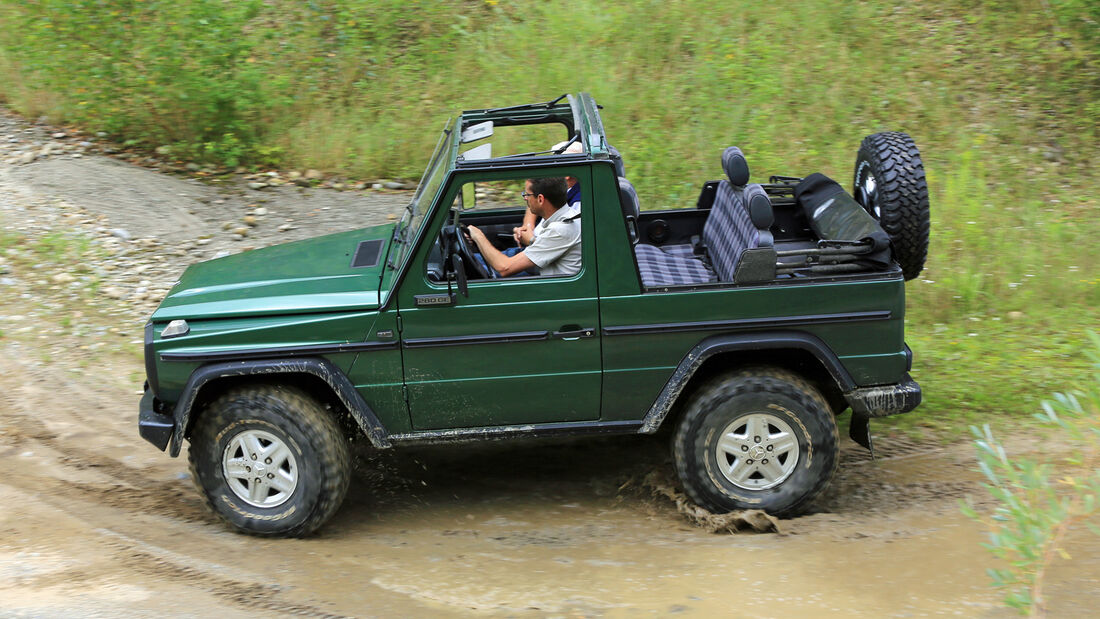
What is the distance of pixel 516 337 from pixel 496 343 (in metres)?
0.10

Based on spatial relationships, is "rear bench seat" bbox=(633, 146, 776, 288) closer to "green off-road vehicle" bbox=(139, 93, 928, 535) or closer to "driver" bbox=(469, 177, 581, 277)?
"green off-road vehicle" bbox=(139, 93, 928, 535)

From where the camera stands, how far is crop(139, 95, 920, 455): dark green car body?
177 inches

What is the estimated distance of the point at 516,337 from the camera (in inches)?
179

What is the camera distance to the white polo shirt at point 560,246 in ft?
15.2

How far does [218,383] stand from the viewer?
467cm

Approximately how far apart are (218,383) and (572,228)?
1.81 metres

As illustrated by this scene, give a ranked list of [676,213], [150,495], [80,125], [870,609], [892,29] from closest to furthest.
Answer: [870,609] < [150,495] < [676,213] < [80,125] < [892,29]

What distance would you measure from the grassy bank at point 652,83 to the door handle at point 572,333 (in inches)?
171

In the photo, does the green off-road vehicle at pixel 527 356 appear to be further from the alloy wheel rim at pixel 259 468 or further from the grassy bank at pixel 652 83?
the grassy bank at pixel 652 83

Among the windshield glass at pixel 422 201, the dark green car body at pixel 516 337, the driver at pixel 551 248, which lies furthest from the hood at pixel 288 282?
the driver at pixel 551 248

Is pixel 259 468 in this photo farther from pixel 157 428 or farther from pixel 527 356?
pixel 527 356

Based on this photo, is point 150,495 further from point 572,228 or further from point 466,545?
point 572,228

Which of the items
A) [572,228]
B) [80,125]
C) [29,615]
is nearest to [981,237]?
[572,228]

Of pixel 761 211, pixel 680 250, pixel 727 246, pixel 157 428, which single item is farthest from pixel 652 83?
pixel 157 428
